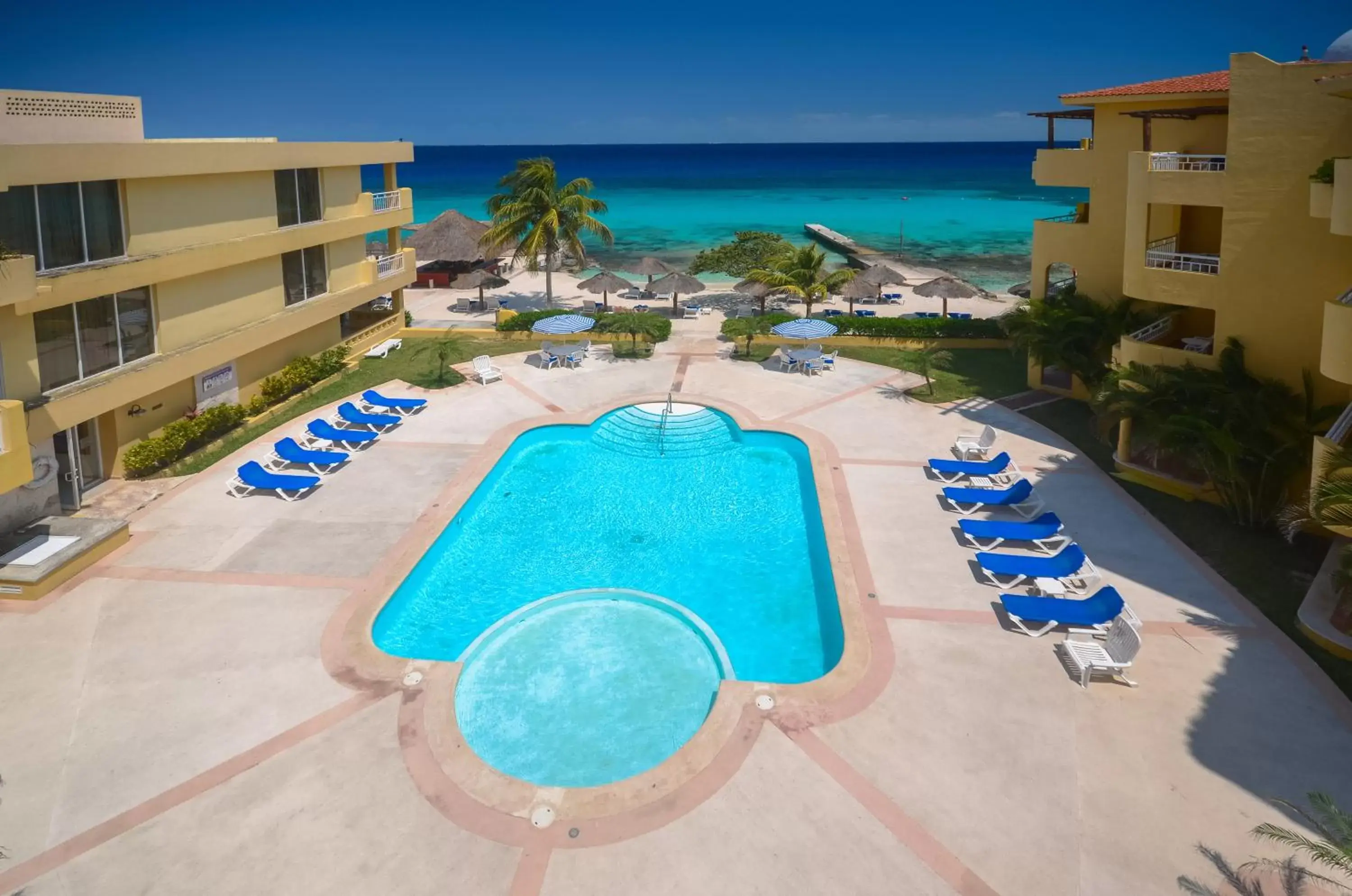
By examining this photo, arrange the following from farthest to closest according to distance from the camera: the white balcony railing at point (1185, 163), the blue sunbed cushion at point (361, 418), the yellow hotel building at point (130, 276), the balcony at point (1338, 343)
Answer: the blue sunbed cushion at point (361, 418), the white balcony railing at point (1185, 163), the yellow hotel building at point (130, 276), the balcony at point (1338, 343)

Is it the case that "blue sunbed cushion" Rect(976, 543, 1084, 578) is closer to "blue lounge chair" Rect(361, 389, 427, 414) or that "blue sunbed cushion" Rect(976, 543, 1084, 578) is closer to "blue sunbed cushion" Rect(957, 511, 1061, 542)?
"blue sunbed cushion" Rect(957, 511, 1061, 542)

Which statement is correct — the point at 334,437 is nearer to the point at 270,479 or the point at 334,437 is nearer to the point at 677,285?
the point at 270,479

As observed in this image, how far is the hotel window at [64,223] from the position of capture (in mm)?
16469

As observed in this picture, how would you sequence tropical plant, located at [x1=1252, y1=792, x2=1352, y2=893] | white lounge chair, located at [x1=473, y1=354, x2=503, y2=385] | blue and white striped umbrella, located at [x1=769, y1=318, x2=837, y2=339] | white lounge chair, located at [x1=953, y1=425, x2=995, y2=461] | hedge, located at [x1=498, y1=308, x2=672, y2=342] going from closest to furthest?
tropical plant, located at [x1=1252, y1=792, x2=1352, y2=893] < white lounge chair, located at [x1=953, y1=425, x2=995, y2=461] < white lounge chair, located at [x1=473, y1=354, x2=503, y2=385] < blue and white striped umbrella, located at [x1=769, y1=318, x2=837, y2=339] < hedge, located at [x1=498, y1=308, x2=672, y2=342]

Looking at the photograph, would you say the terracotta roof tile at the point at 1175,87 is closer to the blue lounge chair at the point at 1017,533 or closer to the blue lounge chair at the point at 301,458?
the blue lounge chair at the point at 1017,533

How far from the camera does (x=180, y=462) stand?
20.5m

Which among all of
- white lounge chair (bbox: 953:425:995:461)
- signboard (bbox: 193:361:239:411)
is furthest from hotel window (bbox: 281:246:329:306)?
white lounge chair (bbox: 953:425:995:461)

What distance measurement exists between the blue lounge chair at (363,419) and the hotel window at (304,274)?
14.9 ft

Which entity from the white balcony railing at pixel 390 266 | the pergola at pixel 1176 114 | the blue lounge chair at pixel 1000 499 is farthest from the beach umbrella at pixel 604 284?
the blue lounge chair at pixel 1000 499

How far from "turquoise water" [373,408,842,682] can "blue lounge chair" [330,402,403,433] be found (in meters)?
3.48

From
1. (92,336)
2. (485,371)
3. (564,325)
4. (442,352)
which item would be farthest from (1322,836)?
(564,325)

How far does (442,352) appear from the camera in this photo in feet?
86.2

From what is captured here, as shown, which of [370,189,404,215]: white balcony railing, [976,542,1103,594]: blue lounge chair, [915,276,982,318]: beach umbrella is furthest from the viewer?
[915,276,982,318]: beach umbrella

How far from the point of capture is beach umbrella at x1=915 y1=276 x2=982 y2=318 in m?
32.1
